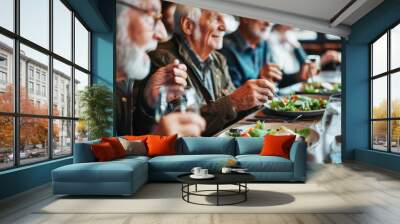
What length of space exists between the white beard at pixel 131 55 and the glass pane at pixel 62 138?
2100 mm

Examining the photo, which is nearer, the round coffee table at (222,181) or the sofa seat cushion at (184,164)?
the round coffee table at (222,181)

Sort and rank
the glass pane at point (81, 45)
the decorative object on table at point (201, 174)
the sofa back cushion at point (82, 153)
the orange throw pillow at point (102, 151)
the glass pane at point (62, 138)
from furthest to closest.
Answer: the glass pane at point (81, 45), the glass pane at point (62, 138), the orange throw pillow at point (102, 151), the sofa back cushion at point (82, 153), the decorative object on table at point (201, 174)

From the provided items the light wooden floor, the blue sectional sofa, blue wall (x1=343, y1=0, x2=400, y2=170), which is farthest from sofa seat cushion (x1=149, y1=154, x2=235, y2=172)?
blue wall (x1=343, y1=0, x2=400, y2=170)

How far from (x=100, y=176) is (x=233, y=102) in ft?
15.6

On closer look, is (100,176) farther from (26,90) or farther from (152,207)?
(26,90)

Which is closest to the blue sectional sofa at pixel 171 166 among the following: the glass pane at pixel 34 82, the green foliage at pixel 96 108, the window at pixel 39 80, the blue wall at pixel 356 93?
Result: the window at pixel 39 80

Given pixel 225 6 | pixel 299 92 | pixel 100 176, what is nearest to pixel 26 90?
pixel 100 176

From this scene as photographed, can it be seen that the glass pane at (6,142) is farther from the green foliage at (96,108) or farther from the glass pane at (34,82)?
the green foliage at (96,108)

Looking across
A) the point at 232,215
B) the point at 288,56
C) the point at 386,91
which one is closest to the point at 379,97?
the point at 386,91

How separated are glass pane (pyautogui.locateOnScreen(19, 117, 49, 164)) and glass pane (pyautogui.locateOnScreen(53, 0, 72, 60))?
141cm

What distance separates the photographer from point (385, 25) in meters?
8.31

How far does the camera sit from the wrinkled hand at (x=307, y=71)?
29.6ft

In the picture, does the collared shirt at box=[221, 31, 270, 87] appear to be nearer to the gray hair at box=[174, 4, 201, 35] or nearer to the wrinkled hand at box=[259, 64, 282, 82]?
the wrinkled hand at box=[259, 64, 282, 82]

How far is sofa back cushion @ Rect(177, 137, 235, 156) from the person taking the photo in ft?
22.5
